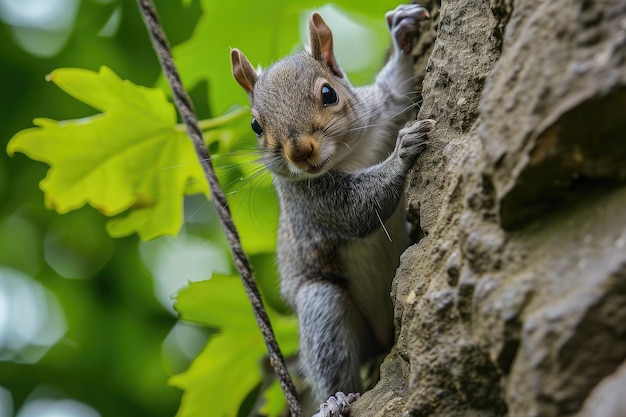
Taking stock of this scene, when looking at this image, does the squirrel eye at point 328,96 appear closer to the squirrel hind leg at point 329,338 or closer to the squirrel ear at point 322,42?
the squirrel ear at point 322,42

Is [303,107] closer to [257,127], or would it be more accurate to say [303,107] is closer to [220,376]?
[257,127]

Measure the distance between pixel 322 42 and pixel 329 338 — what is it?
0.93 m

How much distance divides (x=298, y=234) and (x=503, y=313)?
1427mm

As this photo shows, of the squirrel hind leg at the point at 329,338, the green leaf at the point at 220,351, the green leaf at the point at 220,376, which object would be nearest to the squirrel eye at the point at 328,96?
the squirrel hind leg at the point at 329,338

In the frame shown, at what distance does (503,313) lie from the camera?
1.16 meters

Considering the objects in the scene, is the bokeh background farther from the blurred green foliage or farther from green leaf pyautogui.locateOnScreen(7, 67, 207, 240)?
green leaf pyautogui.locateOnScreen(7, 67, 207, 240)

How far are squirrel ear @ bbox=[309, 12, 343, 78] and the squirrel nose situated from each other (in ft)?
1.31

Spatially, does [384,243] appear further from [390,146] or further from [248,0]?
[248,0]

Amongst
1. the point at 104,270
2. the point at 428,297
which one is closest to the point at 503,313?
the point at 428,297

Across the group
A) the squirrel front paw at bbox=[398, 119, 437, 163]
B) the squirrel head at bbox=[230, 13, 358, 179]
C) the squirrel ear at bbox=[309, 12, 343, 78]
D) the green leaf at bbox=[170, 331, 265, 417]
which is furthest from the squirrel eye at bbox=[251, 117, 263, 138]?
the green leaf at bbox=[170, 331, 265, 417]

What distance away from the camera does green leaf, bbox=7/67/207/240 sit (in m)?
2.33

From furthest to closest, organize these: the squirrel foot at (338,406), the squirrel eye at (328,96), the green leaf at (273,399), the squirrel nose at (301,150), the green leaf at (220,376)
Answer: the green leaf at (273,399) < the green leaf at (220,376) < the squirrel eye at (328,96) < the squirrel nose at (301,150) < the squirrel foot at (338,406)

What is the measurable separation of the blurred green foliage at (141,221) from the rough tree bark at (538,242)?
1.16 meters

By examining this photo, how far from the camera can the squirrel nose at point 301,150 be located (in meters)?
2.08
